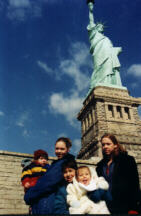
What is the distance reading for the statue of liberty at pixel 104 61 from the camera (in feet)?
81.9

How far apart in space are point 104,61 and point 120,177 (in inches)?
955

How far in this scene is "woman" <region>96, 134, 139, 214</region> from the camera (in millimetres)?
2674

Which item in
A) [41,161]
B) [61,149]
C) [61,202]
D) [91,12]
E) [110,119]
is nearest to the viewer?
[61,202]

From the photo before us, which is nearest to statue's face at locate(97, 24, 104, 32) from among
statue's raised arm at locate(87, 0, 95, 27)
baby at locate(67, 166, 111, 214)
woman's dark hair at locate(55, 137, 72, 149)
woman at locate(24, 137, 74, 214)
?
statue's raised arm at locate(87, 0, 95, 27)

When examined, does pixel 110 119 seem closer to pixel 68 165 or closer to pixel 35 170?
pixel 35 170

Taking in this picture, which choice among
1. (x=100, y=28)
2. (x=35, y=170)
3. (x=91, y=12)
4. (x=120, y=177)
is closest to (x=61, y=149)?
(x=35, y=170)

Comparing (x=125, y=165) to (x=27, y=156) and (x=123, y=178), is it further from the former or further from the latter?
(x=27, y=156)

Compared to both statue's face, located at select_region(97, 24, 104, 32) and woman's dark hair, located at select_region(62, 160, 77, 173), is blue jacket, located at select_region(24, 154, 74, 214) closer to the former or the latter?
woman's dark hair, located at select_region(62, 160, 77, 173)

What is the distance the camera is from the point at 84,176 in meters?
2.81

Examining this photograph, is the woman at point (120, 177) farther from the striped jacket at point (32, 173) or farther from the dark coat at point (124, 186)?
the striped jacket at point (32, 173)

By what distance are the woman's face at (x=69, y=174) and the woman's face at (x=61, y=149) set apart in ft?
1.20

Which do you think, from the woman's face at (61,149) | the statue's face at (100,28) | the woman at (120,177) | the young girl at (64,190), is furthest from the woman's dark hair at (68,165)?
the statue's face at (100,28)

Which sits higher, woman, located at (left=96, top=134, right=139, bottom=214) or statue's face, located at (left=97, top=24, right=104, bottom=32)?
statue's face, located at (left=97, top=24, right=104, bottom=32)

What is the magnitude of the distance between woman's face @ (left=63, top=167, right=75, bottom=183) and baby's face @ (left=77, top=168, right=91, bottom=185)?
0.44 feet
